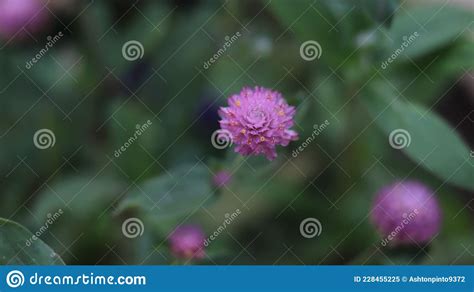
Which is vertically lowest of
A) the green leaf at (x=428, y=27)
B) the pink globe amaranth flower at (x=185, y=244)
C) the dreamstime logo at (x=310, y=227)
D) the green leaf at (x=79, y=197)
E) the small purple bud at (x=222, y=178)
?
the green leaf at (x=79, y=197)

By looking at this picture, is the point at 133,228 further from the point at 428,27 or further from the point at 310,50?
the point at 428,27

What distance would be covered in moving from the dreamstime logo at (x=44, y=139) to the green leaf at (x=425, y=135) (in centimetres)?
54

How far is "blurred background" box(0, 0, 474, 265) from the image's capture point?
146cm

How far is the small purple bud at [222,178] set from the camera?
1.43 m

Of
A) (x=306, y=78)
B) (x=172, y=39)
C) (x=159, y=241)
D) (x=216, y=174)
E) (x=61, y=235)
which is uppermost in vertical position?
(x=306, y=78)

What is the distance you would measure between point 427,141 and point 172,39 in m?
0.47

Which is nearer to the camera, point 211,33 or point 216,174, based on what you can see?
point 216,174

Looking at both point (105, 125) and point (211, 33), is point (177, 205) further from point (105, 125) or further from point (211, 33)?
point (211, 33)

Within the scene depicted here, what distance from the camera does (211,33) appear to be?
1.53 meters

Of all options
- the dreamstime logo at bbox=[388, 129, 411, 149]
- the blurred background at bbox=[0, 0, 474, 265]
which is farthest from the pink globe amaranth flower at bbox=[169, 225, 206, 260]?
the dreamstime logo at bbox=[388, 129, 411, 149]
